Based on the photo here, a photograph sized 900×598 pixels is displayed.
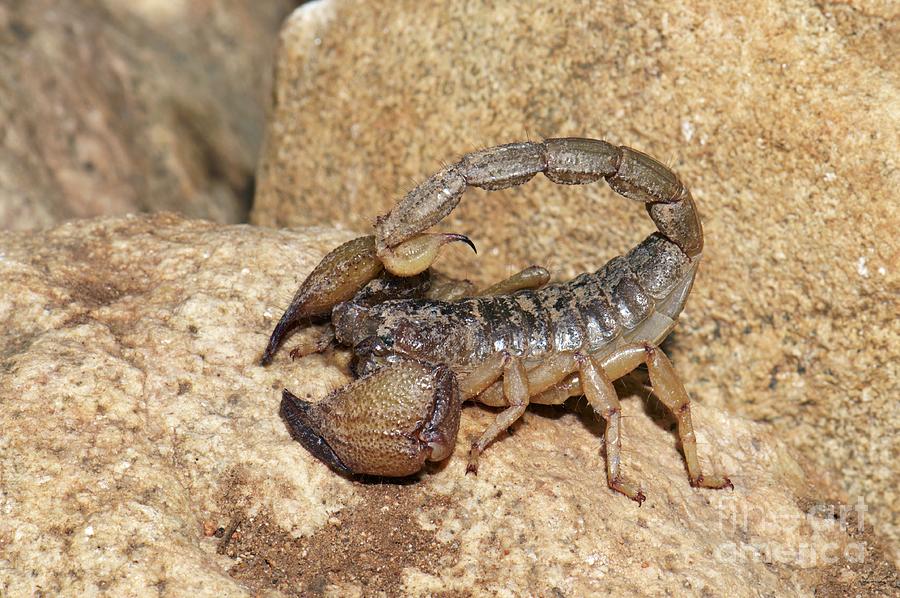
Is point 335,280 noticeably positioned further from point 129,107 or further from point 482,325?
point 129,107

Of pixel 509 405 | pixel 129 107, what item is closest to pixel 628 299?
pixel 509 405

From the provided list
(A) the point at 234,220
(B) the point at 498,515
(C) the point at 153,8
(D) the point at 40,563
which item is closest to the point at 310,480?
(B) the point at 498,515

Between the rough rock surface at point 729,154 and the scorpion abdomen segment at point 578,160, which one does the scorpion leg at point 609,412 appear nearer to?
the scorpion abdomen segment at point 578,160

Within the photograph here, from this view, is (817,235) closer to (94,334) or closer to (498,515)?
(498,515)

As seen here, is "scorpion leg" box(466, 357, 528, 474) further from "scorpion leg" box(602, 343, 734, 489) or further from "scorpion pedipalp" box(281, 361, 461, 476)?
"scorpion leg" box(602, 343, 734, 489)

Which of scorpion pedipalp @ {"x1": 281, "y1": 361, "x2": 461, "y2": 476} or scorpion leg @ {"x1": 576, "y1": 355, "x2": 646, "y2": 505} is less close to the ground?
scorpion pedipalp @ {"x1": 281, "y1": 361, "x2": 461, "y2": 476}

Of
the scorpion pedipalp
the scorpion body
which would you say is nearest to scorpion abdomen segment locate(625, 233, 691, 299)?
the scorpion body
